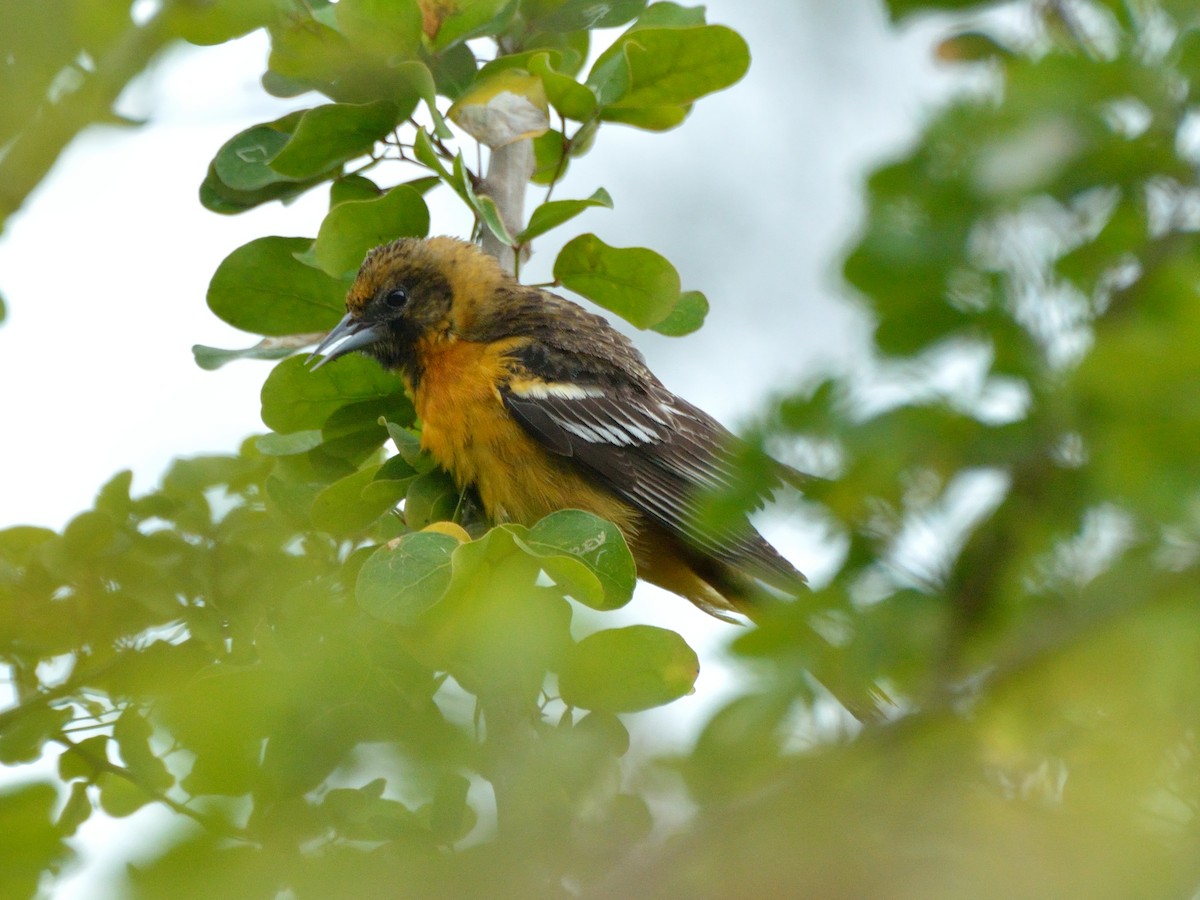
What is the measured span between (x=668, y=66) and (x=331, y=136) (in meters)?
0.95

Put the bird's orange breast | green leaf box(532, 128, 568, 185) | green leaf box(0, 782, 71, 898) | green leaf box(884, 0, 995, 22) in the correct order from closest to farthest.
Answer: green leaf box(884, 0, 995, 22)
green leaf box(0, 782, 71, 898)
green leaf box(532, 128, 568, 185)
the bird's orange breast

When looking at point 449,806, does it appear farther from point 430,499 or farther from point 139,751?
point 430,499

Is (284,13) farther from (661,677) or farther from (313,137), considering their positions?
(661,677)

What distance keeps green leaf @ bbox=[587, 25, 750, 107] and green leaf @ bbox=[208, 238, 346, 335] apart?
3.20 feet

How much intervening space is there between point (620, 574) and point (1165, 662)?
189cm

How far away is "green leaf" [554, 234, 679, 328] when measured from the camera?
368 centimetres

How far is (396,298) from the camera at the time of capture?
4.88 m

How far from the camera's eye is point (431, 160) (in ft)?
11.5

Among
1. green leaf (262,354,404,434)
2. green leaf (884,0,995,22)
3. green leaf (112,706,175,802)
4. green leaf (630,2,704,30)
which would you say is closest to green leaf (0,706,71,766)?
green leaf (112,706,175,802)

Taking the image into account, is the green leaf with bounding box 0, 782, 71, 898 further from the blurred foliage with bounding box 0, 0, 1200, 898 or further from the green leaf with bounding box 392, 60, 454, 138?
the green leaf with bounding box 392, 60, 454, 138

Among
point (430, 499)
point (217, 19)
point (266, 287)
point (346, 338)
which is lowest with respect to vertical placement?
point (430, 499)

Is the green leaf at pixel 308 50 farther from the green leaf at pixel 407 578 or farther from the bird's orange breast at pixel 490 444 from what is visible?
the green leaf at pixel 407 578

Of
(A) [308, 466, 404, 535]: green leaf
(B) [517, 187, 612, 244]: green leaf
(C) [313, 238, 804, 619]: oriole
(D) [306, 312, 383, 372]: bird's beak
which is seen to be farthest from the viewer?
(C) [313, 238, 804, 619]: oriole

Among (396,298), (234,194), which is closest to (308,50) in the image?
(234,194)
